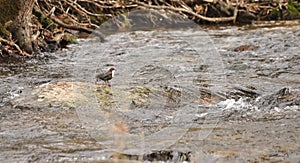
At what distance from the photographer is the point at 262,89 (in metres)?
6.57

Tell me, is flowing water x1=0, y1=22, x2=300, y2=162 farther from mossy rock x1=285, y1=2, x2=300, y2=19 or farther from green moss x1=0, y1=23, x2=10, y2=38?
mossy rock x1=285, y1=2, x2=300, y2=19

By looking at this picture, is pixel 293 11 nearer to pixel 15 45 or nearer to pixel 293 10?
pixel 293 10

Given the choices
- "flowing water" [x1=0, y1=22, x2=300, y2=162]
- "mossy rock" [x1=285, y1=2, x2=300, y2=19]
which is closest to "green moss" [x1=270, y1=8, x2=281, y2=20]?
"mossy rock" [x1=285, y1=2, x2=300, y2=19]

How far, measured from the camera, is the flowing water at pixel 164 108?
3.89 meters

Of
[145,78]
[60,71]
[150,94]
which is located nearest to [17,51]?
[60,71]

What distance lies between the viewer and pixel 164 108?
5.55 m

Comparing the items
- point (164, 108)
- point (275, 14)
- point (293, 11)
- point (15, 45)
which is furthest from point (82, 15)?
point (164, 108)

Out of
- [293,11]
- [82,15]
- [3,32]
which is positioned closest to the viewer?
[3,32]

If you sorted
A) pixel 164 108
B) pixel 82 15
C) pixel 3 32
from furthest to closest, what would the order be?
pixel 82 15 < pixel 3 32 < pixel 164 108

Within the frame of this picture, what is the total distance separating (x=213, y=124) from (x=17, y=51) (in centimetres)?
543

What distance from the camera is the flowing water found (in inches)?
153

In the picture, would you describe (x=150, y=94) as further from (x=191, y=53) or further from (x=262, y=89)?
(x=191, y=53)

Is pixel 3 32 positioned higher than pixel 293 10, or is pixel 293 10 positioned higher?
pixel 293 10

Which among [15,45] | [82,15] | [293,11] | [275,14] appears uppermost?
[293,11]
